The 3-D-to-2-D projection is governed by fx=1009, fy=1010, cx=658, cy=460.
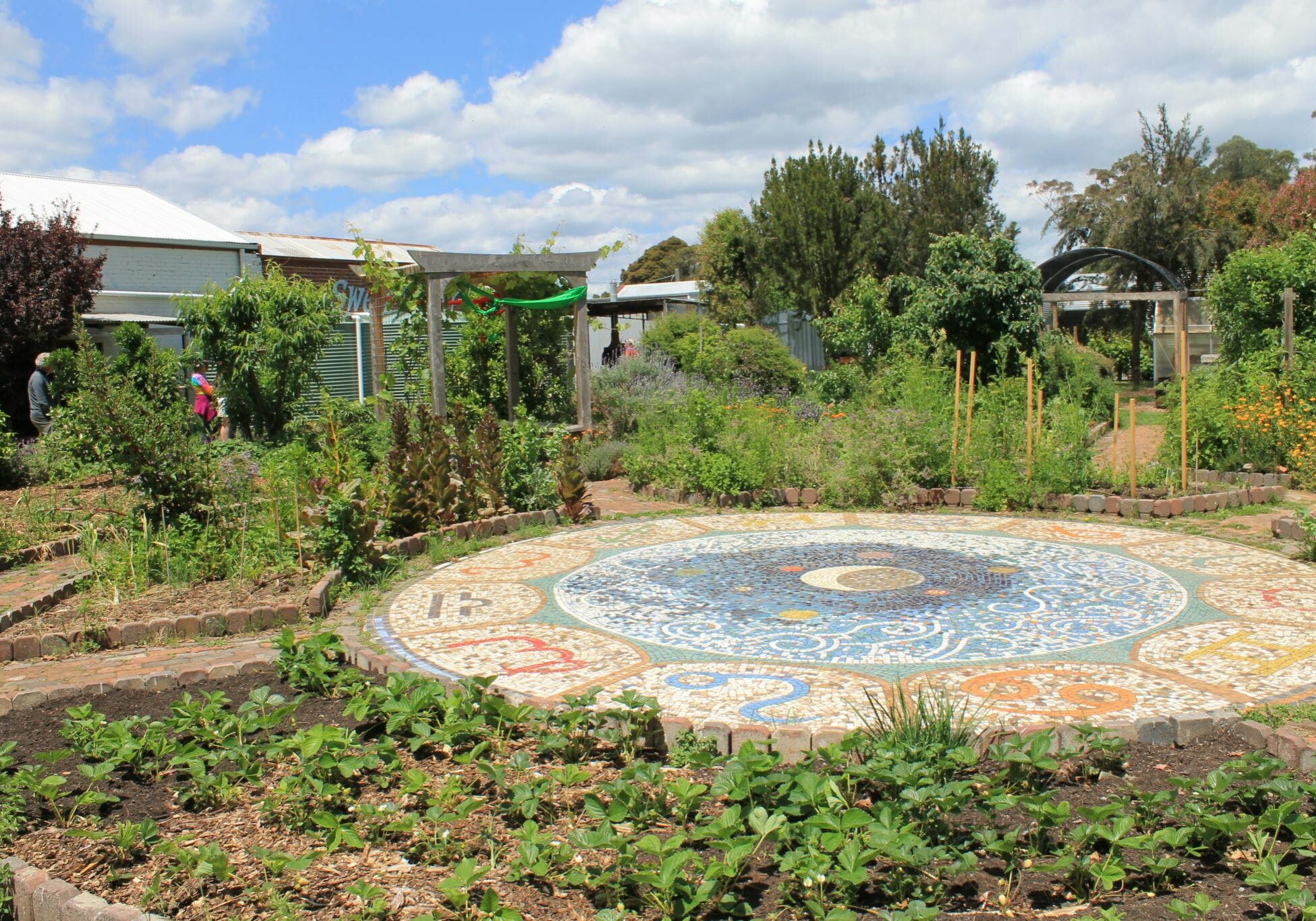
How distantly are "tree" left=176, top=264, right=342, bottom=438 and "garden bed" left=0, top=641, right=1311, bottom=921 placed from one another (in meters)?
11.0

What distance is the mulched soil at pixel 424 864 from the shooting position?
8.96ft

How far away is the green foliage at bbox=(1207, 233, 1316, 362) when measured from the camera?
13289 millimetres

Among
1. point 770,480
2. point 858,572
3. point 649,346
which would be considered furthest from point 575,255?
point 649,346

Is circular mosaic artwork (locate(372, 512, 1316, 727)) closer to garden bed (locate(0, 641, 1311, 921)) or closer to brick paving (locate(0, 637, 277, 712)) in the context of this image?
garden bed (locate(0, 641, 1311, 921))

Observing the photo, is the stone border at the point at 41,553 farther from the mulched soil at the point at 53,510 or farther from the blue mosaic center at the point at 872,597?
the blue mosaic center at the point at 872,597

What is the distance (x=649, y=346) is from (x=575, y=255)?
8096mm

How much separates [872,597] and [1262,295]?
10.5m

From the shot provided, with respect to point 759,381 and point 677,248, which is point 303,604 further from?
point 677,248

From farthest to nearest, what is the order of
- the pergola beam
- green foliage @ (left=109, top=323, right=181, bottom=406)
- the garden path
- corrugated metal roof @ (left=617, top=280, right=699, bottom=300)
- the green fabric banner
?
1. corrugated metal roof @ (left=617, top=280, right=699, bottom=300)
2. the pergola beam
3. the green fabric banner
4. the garden path
5. green foliage @ (left=109, top=323, right=181, bottom=406)

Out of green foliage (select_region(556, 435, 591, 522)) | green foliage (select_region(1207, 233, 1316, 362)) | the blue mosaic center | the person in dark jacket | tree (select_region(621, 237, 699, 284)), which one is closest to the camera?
the blue mosaic center

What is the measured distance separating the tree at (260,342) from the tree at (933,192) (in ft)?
58.8

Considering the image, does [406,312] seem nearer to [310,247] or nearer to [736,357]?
[736,357]

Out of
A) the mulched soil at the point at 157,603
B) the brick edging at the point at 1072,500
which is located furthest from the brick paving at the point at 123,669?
the brick edging at the point at 1072,500

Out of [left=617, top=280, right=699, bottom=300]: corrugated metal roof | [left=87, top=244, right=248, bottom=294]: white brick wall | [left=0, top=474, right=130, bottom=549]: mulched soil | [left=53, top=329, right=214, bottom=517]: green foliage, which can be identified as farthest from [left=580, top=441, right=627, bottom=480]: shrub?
[left=617, top=280, right=699, bottom=300]: corrugated metal roof
